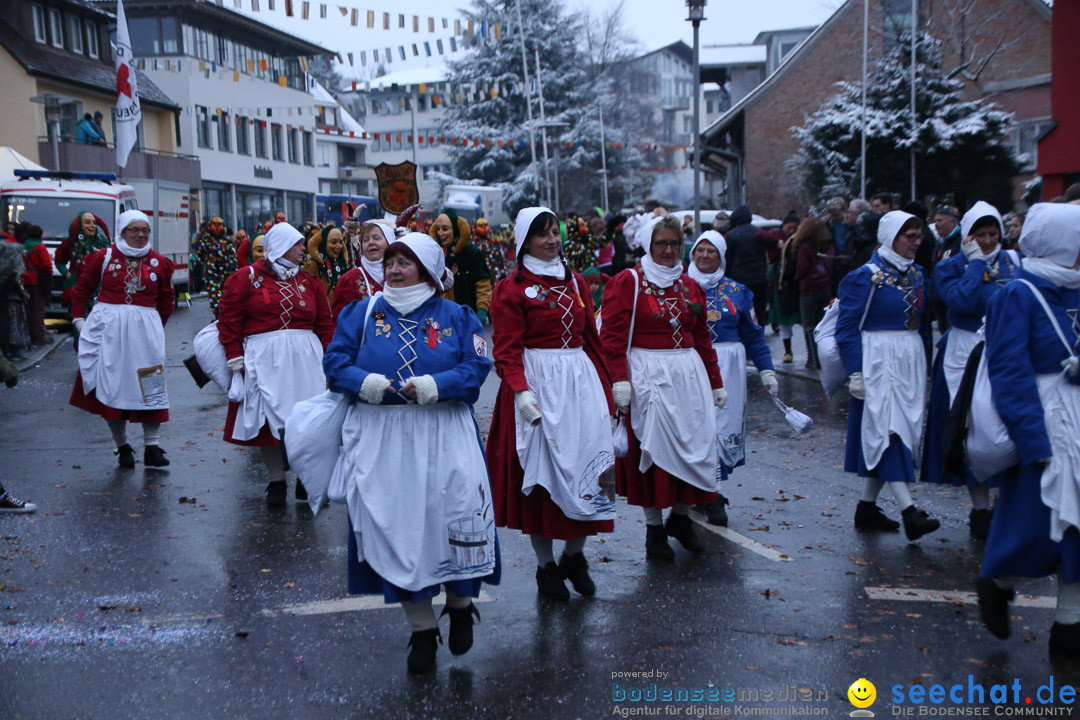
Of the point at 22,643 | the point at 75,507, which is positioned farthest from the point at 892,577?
the point at 75,507

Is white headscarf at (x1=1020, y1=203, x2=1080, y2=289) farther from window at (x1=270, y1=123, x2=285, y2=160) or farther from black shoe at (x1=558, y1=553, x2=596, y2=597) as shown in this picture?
window at (x1=270, y1=123, x2=285, y2=160)

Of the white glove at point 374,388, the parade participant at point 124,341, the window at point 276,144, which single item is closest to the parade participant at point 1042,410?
the white glove at point 374,388

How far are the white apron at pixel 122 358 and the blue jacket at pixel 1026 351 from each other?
22.9ft

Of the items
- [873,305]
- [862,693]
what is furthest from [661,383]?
[862,693]

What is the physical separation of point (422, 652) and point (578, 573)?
4.09ft

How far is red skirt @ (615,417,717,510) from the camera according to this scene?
6246mm

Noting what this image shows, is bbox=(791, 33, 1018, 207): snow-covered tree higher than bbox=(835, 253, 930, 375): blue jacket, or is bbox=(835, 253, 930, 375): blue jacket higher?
bbox=(791, 33, 1018, 207): snow-covered tree

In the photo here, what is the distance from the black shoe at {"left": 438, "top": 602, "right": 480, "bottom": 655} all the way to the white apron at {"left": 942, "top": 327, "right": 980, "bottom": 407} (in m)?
3.52

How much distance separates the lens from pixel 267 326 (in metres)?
7.94

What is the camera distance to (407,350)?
15.5ft

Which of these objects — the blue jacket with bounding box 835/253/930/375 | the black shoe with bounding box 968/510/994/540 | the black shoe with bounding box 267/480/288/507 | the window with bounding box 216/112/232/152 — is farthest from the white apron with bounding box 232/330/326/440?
the window with bounding box 216/112/232/152

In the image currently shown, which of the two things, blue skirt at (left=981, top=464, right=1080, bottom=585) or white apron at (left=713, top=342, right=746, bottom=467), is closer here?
blue skirt at (left=981, top=464, right=1080, bottom=585)

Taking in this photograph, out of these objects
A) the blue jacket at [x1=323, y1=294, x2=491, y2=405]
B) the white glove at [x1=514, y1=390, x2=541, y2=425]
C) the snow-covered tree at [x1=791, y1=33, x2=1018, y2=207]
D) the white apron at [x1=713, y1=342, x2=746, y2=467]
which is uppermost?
the snow-covered tree at [x1=791, y1=33, x2=1018, y2=207]

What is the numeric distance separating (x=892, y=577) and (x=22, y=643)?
428 cm
